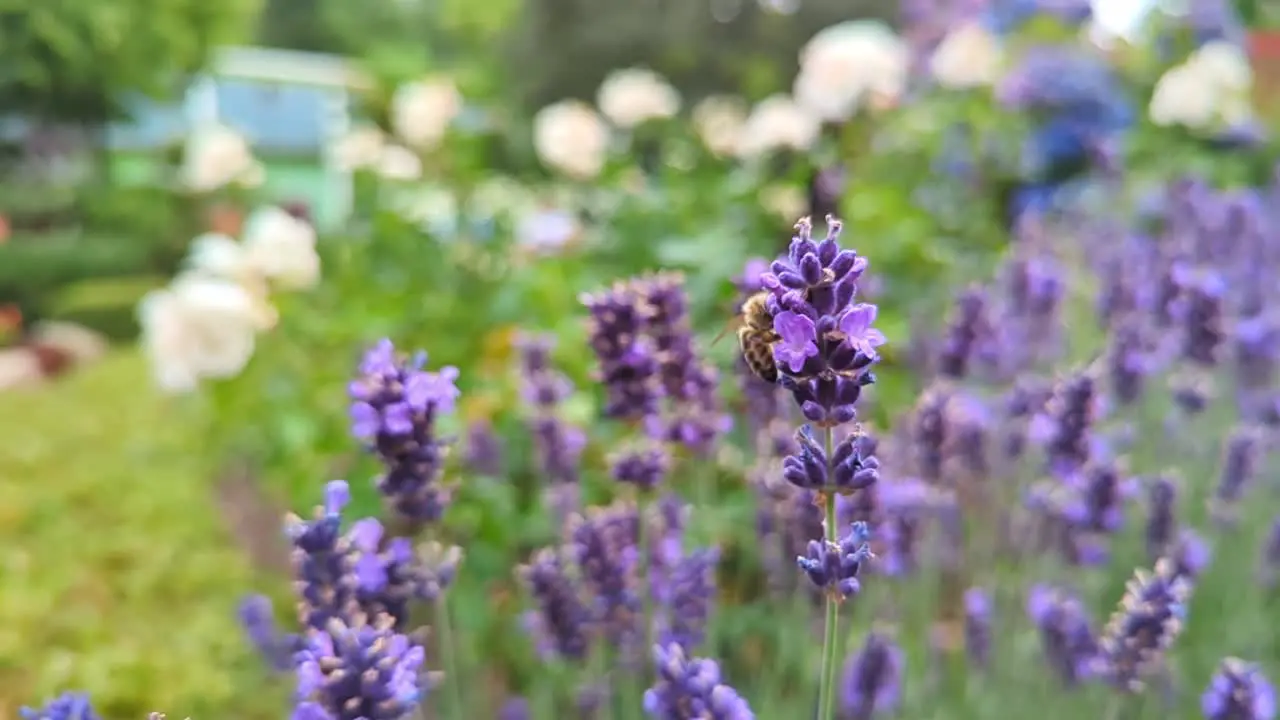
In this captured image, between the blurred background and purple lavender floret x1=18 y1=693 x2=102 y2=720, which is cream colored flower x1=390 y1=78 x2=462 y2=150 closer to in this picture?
the blurred background

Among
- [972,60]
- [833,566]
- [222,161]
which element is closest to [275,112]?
[222,161]

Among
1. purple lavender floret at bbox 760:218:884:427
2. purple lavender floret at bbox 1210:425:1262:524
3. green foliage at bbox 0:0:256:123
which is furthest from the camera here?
green foliage at bbox 0:0:256:123

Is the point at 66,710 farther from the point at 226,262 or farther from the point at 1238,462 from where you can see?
the point at 226,262

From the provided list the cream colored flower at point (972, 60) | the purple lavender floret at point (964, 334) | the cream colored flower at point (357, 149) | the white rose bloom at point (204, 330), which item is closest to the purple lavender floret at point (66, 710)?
the purple lavender floret at point (964, 334)

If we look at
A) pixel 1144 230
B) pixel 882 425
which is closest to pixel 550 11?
pixel 1144 230

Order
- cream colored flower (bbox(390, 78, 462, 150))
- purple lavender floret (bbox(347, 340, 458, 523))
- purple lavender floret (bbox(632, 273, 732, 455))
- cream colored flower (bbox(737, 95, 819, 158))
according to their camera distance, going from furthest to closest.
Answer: cream colored flower (bbox(390, 78, 462, 150)) < cream colored flower (bbox(737, 95, 819, 158)) < purple lavender floret (bbox(632, 273, 732, 455)) < purple lavender floret (bbox(347, 340, 458, 523))

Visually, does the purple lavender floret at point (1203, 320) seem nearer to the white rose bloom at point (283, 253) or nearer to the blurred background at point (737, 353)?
the blurred background at point (737, 353)

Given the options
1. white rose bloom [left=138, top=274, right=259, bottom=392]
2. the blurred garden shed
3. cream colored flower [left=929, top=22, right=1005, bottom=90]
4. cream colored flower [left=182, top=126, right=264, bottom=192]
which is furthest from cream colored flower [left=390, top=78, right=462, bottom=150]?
the blurred garden shed
